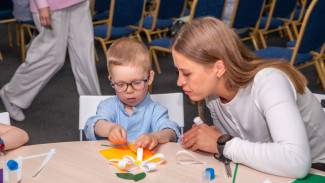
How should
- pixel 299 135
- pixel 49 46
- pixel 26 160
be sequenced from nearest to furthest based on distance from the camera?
→ pixel 299 135 → pixel 26 160 → pixel 49 46

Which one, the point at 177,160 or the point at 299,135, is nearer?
the point at 299,135

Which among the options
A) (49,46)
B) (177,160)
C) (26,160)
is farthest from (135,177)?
(49,46)

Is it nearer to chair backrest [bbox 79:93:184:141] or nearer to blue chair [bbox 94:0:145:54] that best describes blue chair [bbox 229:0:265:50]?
blue chair [bbox 94:0:145:54]

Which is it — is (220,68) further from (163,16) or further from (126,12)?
(163,16)

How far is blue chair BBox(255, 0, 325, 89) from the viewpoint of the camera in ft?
10.4

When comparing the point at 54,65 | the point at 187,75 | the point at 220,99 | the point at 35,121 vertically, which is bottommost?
the point at 35,121

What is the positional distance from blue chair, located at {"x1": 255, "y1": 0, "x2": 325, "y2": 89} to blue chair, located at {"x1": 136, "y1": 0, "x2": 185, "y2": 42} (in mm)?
1265

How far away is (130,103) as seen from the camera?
6.42ft

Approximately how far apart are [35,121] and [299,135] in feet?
8.68

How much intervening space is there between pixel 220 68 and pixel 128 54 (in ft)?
1.65

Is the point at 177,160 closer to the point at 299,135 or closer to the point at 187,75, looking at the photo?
the point at 187,75

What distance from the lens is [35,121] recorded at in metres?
3.55

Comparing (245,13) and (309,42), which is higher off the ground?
(245,13)

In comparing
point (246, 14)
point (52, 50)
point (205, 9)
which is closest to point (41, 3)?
point (52, 50)
